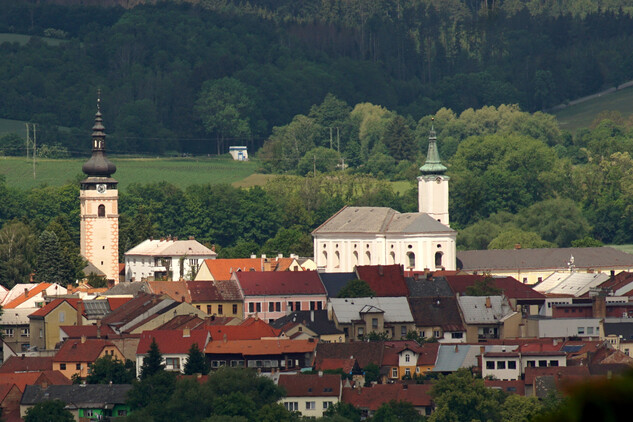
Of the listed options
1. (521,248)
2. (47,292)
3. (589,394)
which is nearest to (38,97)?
(521,248)

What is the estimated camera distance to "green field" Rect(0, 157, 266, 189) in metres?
145

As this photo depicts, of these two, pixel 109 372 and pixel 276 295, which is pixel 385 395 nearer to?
pixel 109 372

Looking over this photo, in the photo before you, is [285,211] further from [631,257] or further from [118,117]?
[118,117]

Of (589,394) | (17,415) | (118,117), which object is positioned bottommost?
(17,415)

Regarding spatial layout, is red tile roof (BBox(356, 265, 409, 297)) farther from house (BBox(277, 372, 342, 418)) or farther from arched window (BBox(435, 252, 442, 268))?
house (BBox(277, 372, 342, 418))

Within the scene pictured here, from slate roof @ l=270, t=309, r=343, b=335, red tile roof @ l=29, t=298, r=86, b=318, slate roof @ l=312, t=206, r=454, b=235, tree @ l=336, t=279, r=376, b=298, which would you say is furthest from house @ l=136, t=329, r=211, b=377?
slate roof @ l=312, t=206, r=454, b=235

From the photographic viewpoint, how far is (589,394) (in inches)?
73.2

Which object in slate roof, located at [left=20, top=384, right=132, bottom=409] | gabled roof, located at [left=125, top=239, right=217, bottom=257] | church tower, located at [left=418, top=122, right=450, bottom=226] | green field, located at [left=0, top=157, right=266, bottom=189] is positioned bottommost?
slate roof, located at [left=20, top=384, right=132, bottom=409]

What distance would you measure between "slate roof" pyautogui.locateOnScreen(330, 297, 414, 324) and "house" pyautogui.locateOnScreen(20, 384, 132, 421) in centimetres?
1483

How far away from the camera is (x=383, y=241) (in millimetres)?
100625

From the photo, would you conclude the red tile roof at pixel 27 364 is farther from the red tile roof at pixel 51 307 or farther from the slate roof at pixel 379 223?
the slate roof at pixel 379 223

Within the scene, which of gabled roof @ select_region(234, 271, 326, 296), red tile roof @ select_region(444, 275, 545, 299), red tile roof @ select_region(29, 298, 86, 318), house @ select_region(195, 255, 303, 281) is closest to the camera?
red tile roof @ select_region(29, 298, 86, 318)

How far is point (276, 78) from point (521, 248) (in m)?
93.6

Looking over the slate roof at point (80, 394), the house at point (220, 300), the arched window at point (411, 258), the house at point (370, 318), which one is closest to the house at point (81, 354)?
the slate roof at point (80, 394)
